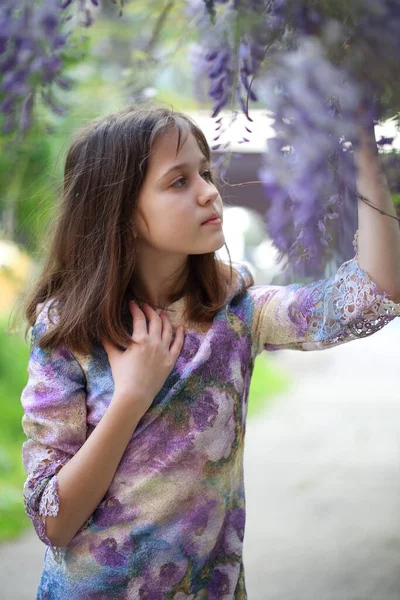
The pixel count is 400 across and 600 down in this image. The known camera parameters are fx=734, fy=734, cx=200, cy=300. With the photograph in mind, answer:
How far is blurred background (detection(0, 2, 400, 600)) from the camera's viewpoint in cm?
114

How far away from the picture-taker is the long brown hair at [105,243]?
32.7 inches

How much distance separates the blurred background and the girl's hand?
0.15 meters

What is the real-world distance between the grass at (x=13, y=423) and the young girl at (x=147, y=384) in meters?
1.01

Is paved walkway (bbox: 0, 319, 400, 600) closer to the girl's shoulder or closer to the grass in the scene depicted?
the grass

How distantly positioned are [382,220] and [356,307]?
87 mm

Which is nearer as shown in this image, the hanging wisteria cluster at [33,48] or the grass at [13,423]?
the hanging wisteria cluster at [33,48]

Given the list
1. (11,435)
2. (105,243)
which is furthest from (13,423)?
(105,243)

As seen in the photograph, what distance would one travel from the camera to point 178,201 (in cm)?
80

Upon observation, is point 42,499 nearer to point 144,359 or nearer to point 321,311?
point 144,359

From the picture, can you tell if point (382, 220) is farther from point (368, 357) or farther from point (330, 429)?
point (368, 357)

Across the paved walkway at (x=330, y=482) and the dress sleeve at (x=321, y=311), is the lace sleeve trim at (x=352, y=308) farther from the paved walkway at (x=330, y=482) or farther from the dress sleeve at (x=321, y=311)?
the paved walkway at (x=330, y=482)

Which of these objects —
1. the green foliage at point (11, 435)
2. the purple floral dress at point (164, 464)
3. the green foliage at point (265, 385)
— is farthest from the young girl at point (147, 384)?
the green foliage at point (265, 385)

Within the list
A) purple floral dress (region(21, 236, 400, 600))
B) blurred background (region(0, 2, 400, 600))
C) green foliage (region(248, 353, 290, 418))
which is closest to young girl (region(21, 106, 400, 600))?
purple floral dress (region(21, 236, 400, 600))

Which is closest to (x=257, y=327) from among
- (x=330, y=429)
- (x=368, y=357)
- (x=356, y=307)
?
(x=356, y=307)
